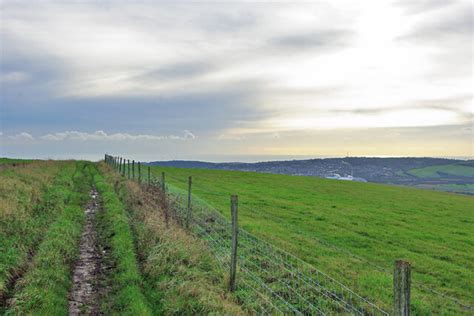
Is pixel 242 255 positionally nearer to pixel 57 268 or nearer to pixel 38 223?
pixel 57 268

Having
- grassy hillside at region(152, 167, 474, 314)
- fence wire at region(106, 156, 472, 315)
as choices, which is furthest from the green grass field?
grassy hillside at region(152, 167, 474, 314)

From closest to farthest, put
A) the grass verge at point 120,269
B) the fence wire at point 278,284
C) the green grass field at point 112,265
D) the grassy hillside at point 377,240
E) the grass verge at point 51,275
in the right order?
the grass verge at point 51,275 < the green grass field at point 112,265 < the grass verge at point 120,269 < the fence wire at point 278,284 < the grassy hillside at point 377,240

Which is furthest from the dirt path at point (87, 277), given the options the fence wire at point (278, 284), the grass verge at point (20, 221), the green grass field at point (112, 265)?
the fence wire at point (278, 284)

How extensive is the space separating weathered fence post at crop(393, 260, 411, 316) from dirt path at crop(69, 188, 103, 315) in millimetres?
6652

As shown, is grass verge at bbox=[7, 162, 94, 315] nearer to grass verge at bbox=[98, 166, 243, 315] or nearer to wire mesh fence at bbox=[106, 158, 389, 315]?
grass verge at bbox=[98, 166, 243, 315]

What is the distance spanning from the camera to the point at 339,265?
15617 mm

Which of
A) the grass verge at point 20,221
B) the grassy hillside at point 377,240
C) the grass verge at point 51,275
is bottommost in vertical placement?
the grassy hillside at point 377,240

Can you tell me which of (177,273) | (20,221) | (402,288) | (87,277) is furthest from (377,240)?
(402,288)

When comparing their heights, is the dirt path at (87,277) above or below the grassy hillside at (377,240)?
above

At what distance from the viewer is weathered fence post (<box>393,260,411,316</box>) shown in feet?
18.0

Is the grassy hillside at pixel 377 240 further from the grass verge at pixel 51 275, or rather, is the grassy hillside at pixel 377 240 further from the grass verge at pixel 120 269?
the grass verge at pixel 51 275

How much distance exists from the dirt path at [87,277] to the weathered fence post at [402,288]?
6652 mm

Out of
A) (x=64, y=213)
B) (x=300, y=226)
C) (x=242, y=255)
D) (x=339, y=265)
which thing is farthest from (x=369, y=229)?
(x=64, y=213)

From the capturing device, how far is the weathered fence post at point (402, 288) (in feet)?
Answer: 18.0
